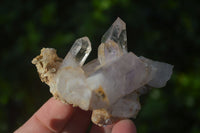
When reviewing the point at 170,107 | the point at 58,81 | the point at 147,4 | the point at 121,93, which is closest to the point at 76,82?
the point at 58,81

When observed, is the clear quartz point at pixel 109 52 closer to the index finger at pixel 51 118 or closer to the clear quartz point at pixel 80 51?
the clear quartz point at pixel 80 51

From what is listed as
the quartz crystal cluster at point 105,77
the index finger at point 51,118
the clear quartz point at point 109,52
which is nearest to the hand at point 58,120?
the index finger at point 51,118

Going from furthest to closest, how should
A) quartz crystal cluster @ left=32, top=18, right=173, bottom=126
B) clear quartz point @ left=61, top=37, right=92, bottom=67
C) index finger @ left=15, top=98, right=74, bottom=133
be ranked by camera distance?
index finger @ left=15, top=98, right=74, bottom=133 < clear quartz point @ left=61, top=37, right=92, bottom=67 < quartz crystal cluster @ left=32, top=18, right=173, bottom=126

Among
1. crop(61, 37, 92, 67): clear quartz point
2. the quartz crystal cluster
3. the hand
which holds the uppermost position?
crop(61, 37, 92, 67): clear quartz point

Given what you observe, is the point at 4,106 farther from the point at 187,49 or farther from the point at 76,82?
the point at 187,49

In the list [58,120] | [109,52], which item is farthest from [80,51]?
[58,120]

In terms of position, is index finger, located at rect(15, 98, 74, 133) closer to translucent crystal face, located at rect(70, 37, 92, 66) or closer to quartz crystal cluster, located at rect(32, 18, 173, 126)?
quartz crystal cluster, located at rect(32, 18, 173, 126)

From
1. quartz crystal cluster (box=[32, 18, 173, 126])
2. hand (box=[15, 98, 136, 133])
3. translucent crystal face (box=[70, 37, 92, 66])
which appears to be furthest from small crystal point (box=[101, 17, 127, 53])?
hand (box=[15, 98, 136, 133])
